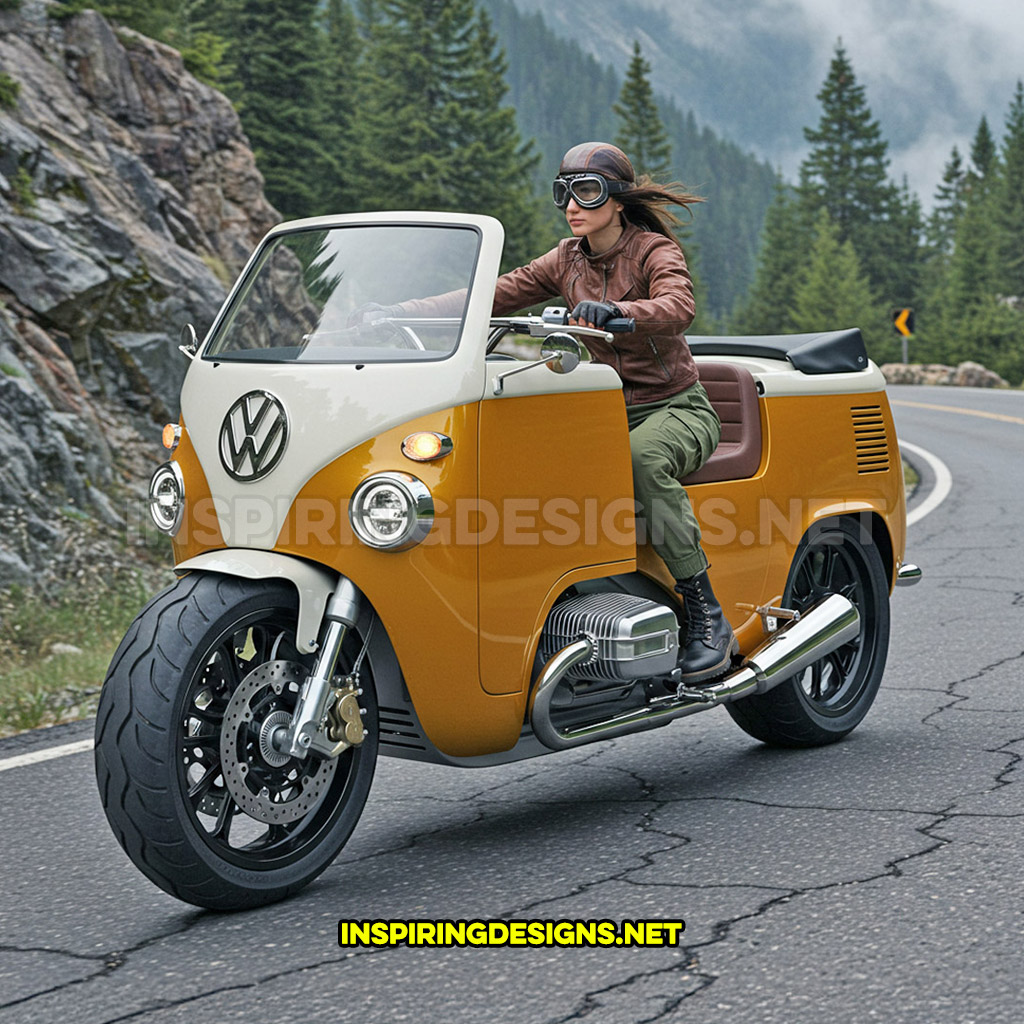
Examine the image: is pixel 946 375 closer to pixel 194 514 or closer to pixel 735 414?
pixel 735 414

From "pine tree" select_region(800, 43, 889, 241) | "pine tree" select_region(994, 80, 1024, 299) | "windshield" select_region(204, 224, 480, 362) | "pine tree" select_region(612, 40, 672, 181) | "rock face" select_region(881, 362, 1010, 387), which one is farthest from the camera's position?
"pine tree" select_region(800, 43, 889, 241)

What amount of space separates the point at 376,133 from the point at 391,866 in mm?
51993

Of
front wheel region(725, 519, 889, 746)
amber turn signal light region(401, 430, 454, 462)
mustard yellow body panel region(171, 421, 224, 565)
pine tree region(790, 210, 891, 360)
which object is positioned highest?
pine tree region(790, 210, 891, 360)

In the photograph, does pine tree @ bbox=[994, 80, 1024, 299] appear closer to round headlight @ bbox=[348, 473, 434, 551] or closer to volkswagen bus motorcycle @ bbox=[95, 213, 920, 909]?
volkswagen bus motorcycle @ bbox=[95, 213, 920, 909]

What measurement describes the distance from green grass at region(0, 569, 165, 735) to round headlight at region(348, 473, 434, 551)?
2.96 meters

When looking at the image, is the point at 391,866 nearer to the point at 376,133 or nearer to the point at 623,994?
the point at 623,994

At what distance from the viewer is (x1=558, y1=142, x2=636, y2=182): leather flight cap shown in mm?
4832

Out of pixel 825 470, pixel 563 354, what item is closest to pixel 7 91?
pixel 825 470

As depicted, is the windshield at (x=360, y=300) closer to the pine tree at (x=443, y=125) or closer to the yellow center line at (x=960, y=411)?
the yellow center line at (x=960, y=411)

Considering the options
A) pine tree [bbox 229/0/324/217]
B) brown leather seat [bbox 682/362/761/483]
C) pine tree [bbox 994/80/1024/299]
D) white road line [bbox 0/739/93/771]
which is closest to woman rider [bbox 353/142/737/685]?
brown leather seat [bbox 682/362/761/483]

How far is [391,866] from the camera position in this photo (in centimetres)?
420

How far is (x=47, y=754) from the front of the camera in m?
5.59

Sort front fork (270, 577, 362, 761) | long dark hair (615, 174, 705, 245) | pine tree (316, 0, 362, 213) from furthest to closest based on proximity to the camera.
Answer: pine tree (316, 0, 362, 213), long dark hair (615, 174, 705, 245), front fork (270, 577, 362, 761)

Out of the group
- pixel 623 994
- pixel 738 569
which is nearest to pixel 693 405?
pixel 738 569
